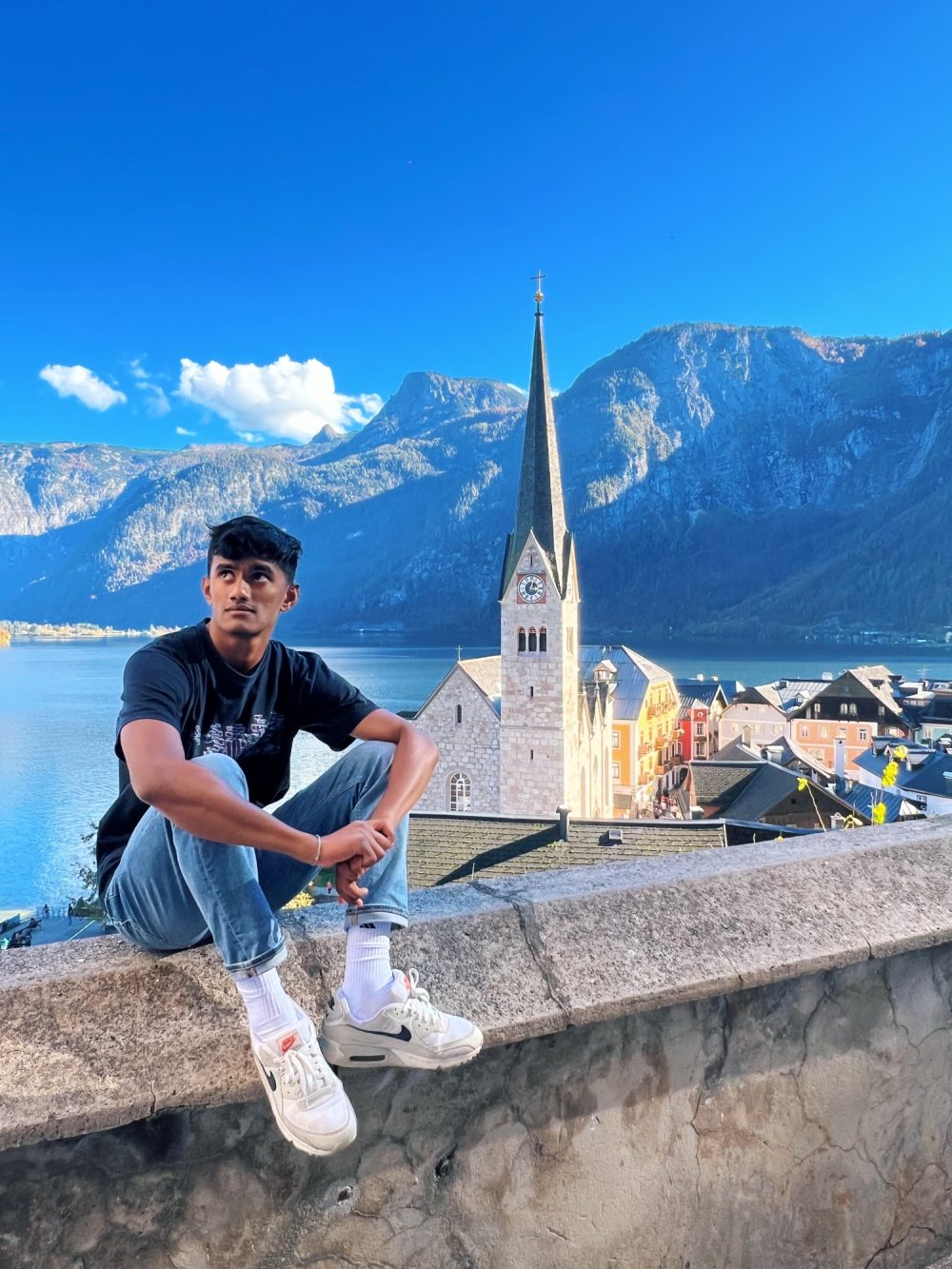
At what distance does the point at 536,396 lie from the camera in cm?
2969

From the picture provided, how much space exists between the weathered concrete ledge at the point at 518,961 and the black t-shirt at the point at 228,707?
30 centimetres

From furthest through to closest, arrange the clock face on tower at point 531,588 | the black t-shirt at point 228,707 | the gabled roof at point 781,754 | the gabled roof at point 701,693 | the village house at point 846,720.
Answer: the gabled roof at point 701,693
the village house at point 846,720
the gabled roof at point 781,754
the clock face on tower at point 531,588
the black t-shirt at point 228,707

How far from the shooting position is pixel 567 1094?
4.66ft

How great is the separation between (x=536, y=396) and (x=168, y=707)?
2962cm

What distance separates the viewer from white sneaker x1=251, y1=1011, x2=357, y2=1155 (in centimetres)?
118

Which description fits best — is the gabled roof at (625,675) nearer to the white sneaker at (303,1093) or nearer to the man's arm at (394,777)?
the man's arm at (394,777)

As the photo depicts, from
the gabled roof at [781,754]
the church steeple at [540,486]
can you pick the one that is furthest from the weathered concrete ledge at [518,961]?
the gabled roof at [781,754]

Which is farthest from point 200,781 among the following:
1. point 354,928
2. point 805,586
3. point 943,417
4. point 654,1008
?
point 943,417

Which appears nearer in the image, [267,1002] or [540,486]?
[267,1002]

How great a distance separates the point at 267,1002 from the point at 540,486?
29.4 m

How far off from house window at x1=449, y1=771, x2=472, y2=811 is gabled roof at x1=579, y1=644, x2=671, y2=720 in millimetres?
9846

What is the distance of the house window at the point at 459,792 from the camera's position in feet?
95.1

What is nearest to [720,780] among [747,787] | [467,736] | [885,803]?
[747,787]

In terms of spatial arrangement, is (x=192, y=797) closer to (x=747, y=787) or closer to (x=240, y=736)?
(x=240, y=736)
